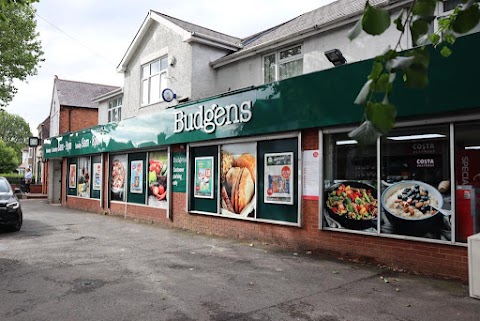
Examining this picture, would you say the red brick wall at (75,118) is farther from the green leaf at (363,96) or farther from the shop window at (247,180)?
the green leaf at (363,96)

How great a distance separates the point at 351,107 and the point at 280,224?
3044 mm

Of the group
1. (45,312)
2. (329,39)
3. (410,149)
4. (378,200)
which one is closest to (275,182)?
(378,200)

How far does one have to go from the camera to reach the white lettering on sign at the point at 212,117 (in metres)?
9.08

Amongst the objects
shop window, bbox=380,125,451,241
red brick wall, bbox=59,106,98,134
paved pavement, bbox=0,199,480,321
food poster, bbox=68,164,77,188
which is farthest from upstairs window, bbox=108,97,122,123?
shop window, bbox=380,125,451,241

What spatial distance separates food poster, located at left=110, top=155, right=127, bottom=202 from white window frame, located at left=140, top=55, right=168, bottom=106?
8.10 feet

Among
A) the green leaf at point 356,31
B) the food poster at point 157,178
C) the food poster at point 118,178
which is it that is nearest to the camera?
the green leaf at point 356,31

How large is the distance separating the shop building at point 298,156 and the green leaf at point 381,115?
4.81 metres

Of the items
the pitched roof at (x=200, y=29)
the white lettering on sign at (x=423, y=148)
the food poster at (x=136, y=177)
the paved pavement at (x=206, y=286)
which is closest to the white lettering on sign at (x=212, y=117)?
the paved pavement at (x=206, y=286)

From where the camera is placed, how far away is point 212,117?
996 centimetres

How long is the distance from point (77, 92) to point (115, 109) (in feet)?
38.4

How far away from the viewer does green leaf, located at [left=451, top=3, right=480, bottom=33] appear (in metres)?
1.95

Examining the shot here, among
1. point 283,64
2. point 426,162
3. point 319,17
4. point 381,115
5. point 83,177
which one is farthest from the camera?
point 83,177

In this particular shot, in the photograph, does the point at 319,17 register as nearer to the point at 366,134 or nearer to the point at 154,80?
the point at 154,80

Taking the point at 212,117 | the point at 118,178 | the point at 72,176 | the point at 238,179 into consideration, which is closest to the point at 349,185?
the point at 238,179
